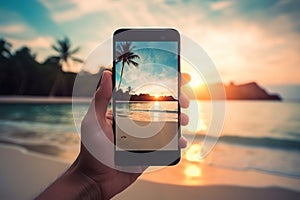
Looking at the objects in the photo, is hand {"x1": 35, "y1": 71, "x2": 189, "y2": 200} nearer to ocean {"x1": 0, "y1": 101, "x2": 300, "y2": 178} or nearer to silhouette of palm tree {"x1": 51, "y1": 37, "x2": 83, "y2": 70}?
ocean {"x1": 0, "y1": 101, "x2": 300, "y2": 178}

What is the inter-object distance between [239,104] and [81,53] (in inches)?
87.2

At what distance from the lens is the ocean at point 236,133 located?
10.2 ft

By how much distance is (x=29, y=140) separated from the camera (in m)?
3.66

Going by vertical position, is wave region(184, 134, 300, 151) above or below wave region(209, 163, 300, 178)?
above

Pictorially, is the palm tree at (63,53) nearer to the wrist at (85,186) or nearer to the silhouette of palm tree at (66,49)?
the silhouette of palm tree at (66,49)

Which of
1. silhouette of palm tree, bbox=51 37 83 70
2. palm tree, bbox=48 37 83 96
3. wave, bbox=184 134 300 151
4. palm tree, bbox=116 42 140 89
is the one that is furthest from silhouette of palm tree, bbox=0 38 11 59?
palm tree, bbox=116 42 140 89

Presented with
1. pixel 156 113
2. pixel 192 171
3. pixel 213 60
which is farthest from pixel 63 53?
pixel 156 113

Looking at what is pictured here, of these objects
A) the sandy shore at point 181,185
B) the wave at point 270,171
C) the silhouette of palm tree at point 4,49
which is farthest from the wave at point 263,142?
the silhouette of palm tree at point 4,49

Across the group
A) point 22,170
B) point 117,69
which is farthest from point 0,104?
point 117,69

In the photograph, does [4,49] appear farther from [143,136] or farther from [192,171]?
[143,136]

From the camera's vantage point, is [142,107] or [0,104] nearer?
[142,107]

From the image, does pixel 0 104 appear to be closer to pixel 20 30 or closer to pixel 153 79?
pixel 20 30

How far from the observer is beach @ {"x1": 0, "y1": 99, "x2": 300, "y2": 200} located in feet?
7.09

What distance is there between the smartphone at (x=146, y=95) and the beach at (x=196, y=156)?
180mm
